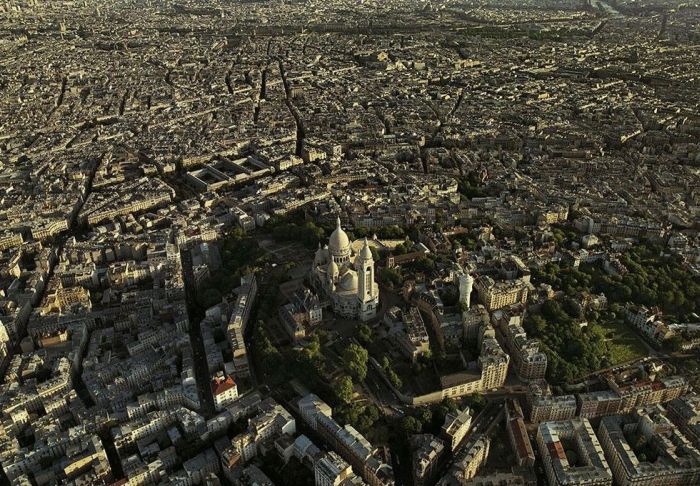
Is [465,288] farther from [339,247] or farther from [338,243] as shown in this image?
[338,243]

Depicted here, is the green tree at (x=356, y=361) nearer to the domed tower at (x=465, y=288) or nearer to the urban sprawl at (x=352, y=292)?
the urban sprawl at (x=352, y=292)

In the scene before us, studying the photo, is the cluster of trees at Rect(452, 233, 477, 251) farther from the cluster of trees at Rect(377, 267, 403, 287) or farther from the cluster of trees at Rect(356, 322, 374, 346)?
the cluster of trees at Rect(356, 322, 374, 346)

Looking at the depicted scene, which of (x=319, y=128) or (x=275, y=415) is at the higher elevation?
(x=319, y=128)

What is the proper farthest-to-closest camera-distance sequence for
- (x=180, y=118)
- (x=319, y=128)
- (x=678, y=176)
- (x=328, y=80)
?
(x=328, y=80), (x=180, y=118), (x=319, y=128), (x=678, y=176)

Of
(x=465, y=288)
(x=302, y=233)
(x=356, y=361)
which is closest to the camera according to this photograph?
(x=356, y=361)

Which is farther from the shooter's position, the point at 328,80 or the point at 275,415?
the point at 328,80

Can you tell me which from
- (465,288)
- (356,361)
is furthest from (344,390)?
(465,288)

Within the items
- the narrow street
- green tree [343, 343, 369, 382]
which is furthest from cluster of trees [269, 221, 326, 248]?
green tree [343, 343, 369, 382]

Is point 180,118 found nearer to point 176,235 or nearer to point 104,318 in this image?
point 176,235

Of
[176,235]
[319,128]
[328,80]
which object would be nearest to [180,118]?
[319,128]
